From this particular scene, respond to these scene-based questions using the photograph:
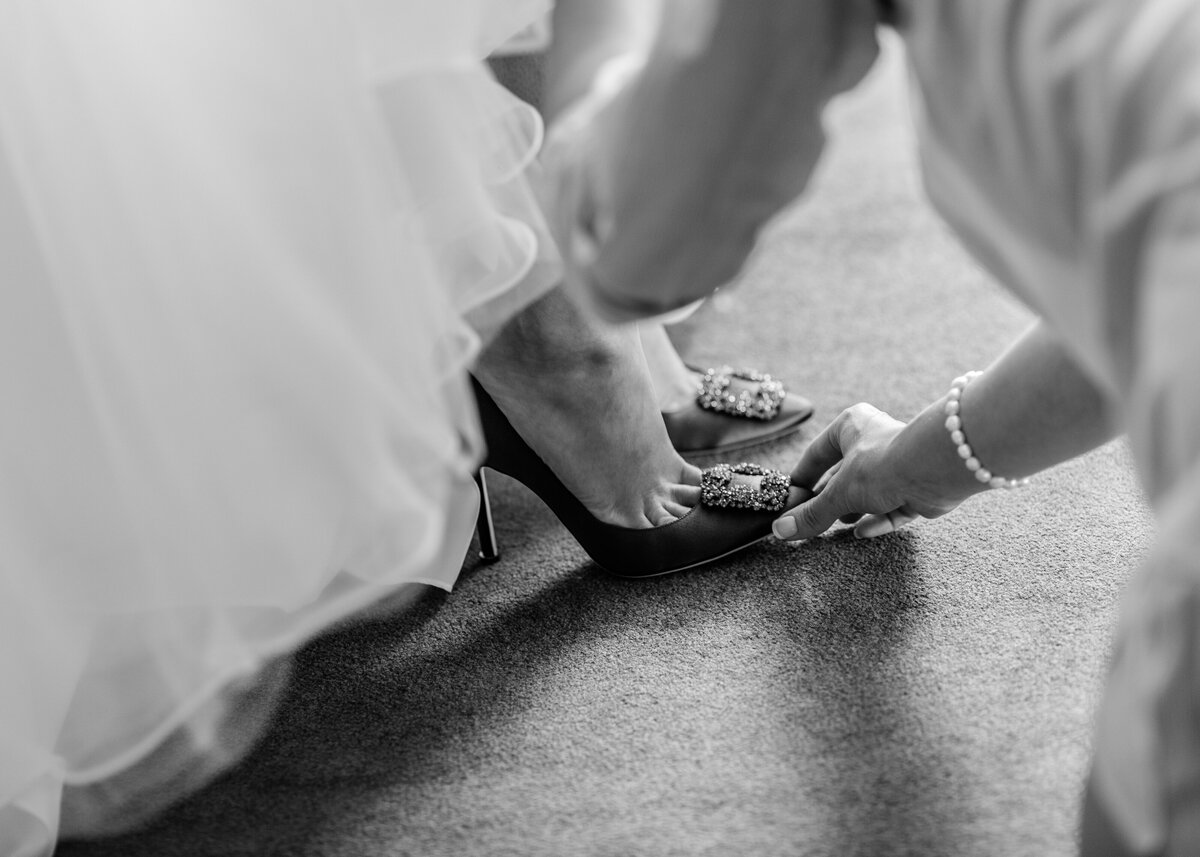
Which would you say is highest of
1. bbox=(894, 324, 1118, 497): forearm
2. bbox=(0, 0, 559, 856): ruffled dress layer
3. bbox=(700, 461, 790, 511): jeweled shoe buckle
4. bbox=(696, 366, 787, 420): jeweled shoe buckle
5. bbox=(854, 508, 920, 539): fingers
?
bbox=(0, 0, 559, 856): ruffled dress layer

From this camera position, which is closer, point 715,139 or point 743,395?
point 715,139

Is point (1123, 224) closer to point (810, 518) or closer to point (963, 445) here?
point (963, 445)

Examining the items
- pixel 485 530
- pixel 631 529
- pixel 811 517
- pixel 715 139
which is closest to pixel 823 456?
pixel 811 517

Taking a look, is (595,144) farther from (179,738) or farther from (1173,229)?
(179,738)

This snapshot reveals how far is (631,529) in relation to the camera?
1.02 m

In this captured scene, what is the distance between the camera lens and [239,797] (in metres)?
0.85

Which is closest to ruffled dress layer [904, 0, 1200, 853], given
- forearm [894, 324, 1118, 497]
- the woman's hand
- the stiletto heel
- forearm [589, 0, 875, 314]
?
forearm [589, 0, 875, 314]

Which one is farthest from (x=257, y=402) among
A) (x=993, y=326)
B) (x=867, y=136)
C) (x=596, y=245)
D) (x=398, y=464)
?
(x=867, y=136)

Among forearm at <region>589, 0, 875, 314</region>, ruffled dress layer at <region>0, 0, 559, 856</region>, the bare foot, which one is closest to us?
forearm at <region>589, 0, 875, 314</region>

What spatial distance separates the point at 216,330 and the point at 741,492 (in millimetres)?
519

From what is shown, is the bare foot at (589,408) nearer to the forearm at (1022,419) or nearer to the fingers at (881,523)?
the fingers at (881,523)

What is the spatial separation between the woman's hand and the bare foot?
107 millimetres

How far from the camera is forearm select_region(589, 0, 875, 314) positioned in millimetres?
512

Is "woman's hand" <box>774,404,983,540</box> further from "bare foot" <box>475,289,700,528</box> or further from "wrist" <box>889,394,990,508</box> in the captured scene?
"bare foot" <box>475,289,700,528</box>
